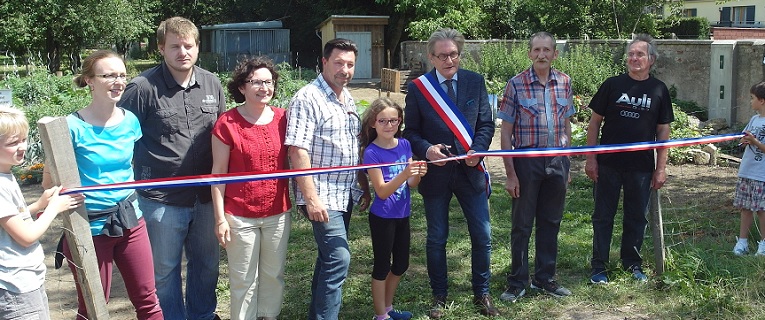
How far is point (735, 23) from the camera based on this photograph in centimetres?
5169

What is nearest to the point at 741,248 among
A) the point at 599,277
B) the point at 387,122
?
the point at 599,277

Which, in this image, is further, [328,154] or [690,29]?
[690,29]

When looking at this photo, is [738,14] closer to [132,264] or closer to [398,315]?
[398,315]

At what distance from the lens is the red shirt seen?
3992 millimetres

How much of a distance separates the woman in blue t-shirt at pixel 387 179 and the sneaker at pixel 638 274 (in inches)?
73.9

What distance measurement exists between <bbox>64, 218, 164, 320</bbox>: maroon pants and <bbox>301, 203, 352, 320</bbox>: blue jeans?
2.96 feet

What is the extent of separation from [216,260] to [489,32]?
2445cm

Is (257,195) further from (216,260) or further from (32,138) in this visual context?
(32,138)

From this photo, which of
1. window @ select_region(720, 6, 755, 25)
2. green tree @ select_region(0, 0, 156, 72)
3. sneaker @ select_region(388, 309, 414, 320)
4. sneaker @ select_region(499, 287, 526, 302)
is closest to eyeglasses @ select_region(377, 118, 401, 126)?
sneaker @ select_region(388, 309, 414, 320)

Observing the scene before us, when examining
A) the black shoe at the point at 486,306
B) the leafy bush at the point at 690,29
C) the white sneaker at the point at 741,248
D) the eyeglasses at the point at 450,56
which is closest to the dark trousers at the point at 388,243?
the black shoe at the point at 486,306

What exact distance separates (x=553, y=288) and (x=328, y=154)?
6.67 feet

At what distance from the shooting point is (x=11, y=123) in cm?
316

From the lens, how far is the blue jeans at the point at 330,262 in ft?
13.5

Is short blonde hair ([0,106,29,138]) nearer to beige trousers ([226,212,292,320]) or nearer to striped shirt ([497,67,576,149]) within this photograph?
beige trousers ([226,212,292,320])
